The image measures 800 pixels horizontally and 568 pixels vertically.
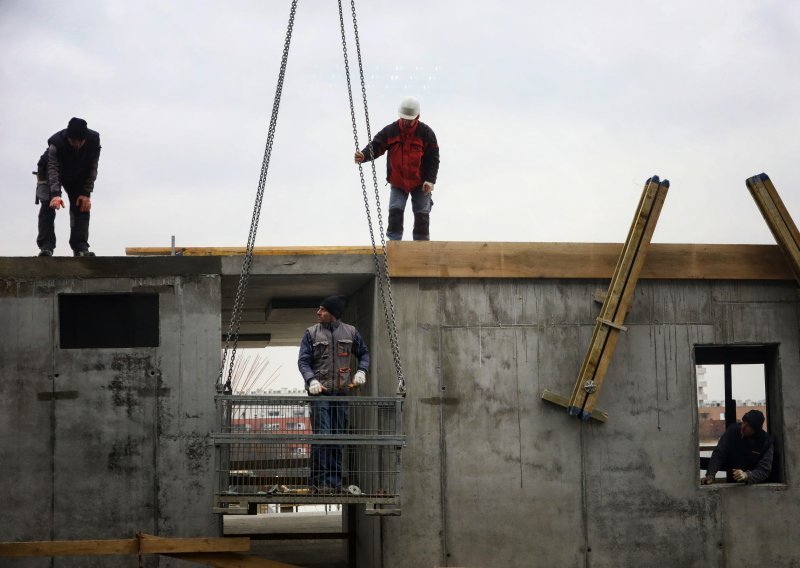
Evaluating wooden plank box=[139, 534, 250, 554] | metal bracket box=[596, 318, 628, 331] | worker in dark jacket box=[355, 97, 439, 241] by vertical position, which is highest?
worker in dark jacket box=[355, 97, 439, 241]

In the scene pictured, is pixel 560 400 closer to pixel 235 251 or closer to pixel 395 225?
pixel 395 225

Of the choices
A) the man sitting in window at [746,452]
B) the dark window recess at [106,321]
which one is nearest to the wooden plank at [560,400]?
the man sitting in window at [746,452]

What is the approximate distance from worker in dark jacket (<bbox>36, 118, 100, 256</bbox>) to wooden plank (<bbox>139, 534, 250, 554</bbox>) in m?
3.98

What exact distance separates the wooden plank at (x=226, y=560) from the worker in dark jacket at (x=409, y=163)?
180 inches

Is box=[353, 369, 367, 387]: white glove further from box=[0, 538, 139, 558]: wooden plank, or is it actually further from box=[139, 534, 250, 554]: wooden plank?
box=[0, 538, 139, 558]: wooden plank

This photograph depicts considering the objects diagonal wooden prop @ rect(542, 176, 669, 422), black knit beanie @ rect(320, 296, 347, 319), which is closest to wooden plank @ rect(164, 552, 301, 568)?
black knit beanie @ rect(320, 296, 347, 319)

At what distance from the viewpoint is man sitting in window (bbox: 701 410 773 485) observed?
12539mm

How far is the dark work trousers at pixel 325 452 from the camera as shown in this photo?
1077 cm

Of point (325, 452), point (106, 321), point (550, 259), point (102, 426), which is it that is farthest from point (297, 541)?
point (550, 259)

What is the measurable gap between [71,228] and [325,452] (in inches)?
189

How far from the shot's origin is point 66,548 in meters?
10.7

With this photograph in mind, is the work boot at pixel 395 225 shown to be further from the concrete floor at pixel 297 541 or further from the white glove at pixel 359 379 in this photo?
the concrete floor at pixel 297 541

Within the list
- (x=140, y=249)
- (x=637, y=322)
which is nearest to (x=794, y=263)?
(x=637, y=322)

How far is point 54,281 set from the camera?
12.0 meters
